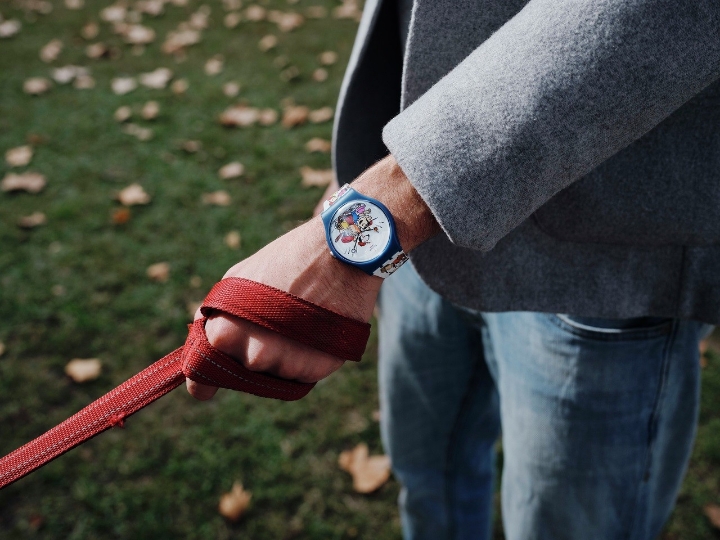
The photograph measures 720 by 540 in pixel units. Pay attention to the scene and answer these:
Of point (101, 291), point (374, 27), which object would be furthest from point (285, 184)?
point (374, 27)

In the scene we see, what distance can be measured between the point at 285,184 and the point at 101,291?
122cm

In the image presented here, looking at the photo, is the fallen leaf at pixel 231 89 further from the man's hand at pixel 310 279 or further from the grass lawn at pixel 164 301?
the man's hand at pixel 310 279

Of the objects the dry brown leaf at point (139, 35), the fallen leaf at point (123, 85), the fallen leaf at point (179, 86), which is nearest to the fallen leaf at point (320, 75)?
the fallen leaf at point (179, 86)

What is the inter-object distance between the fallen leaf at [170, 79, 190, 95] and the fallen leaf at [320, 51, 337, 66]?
107cm

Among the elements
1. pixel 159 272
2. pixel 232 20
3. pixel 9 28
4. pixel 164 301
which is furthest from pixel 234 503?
pixel 9 28

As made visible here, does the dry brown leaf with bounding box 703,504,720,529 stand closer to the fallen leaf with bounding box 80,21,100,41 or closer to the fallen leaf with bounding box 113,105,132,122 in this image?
the fallen leaf with bounding box 113,105,132,122

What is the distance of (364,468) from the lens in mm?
2248

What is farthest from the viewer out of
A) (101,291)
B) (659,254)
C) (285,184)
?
(285,184)

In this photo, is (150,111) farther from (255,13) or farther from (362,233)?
(362,233)

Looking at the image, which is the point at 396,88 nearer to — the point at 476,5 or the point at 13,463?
the point at 476,5

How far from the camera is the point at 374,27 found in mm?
1002

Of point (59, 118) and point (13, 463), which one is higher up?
point (13, 463)

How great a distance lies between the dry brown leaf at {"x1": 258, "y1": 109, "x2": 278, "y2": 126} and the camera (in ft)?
13.1

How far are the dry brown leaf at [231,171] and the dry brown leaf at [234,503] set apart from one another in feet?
6.55
